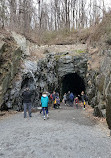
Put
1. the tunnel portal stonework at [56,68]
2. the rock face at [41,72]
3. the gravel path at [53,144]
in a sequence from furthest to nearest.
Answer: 1. the tunnel portal stonework at [56,68]
2. the rock face at [41,72]
3. the gravel path at [53,144]

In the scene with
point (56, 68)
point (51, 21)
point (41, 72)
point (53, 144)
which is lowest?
point (53, 144)

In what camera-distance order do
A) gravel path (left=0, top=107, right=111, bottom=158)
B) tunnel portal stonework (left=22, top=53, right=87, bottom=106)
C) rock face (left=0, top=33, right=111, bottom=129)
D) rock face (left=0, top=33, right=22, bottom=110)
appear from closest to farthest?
gravel path (left=0, top=107, right=111, bottom=158) → rock face (left=0, top=33, right=111, bottom=129) → rock face (left=0, top=33, right=22, bottom=110) → tunnel portal stonework (left=22, top=53, right=87, bottom=106)

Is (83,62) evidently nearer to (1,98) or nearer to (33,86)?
(33,86)

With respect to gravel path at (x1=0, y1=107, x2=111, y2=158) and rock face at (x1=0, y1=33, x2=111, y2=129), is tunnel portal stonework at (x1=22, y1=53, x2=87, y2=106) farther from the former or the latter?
gravel path at (x1=0, y1=107, x2=111, y2=158)

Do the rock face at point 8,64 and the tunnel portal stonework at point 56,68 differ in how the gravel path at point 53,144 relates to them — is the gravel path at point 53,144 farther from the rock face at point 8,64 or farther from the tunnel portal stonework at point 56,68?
the tunnel portal stonework at point 56,68

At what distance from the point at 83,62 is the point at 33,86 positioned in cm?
839

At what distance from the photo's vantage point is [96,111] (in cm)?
874

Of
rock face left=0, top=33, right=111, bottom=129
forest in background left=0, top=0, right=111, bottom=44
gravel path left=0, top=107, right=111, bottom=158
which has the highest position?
forest in background left=0, top=0, right=111, bottom=44

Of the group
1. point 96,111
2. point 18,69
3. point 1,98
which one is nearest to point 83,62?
point 18,69

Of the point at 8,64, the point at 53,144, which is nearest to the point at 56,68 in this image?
the point at 8,64

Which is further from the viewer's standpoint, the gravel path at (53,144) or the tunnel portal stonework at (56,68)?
the tunnel portal stonework at (56,68)

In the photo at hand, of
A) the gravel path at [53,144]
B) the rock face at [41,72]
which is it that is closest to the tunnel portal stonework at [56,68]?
the rock face at [41,72]

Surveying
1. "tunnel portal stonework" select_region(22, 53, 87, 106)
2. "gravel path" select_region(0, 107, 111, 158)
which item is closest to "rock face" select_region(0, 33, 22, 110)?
"tunnel portal stonework" select_region(22, 53, 87, 106)

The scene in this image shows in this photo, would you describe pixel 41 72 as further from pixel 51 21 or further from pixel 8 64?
pixel 51 21
